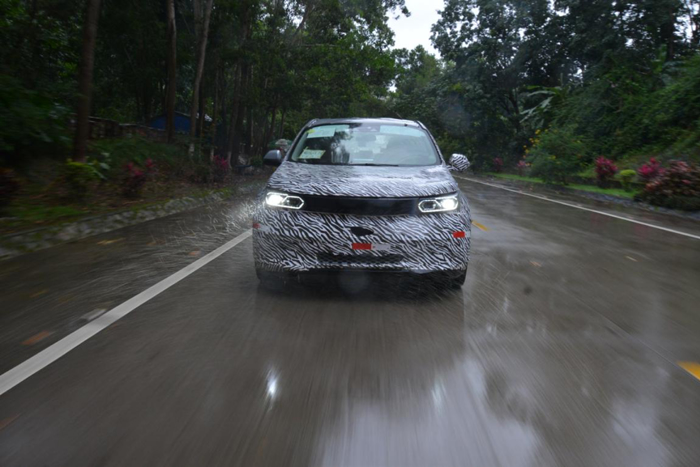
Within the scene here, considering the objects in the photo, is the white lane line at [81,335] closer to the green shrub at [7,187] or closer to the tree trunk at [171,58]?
the green shrub at [7,187]

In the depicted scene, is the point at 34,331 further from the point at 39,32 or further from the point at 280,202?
the point at 39,32

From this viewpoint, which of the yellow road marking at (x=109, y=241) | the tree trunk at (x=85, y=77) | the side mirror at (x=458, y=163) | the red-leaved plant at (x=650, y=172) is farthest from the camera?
the red-leaved plant at (x=650, y=172)

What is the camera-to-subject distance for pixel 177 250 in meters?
7.60

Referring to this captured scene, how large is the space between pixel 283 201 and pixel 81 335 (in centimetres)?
196

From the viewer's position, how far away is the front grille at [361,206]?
5066 millimetres

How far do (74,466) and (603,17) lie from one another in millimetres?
28734

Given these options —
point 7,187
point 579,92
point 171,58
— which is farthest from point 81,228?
point 579,92

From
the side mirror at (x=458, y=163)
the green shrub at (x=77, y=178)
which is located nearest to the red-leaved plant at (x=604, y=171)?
the side mirror at (x=458, y=163)

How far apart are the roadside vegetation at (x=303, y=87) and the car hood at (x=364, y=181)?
491 cm

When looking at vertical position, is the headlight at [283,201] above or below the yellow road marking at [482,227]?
above

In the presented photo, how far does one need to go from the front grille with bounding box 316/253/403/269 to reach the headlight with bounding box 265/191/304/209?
501mm

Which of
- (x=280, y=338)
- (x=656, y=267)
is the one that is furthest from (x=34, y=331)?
(x=656, y=267)

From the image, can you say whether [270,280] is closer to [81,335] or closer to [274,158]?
[274,158]

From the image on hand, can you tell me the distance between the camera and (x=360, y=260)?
5.01m
